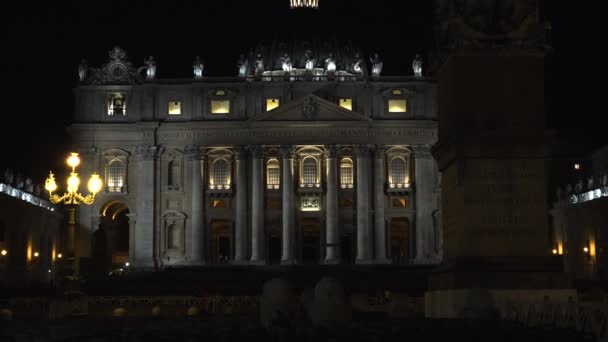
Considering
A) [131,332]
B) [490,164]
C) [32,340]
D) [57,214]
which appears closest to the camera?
[131,332]

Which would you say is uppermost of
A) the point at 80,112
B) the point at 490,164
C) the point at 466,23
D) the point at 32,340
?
the point at 80,112

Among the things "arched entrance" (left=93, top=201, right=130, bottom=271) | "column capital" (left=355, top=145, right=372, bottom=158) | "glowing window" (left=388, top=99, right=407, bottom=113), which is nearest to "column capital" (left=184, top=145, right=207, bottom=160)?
"arched entrance" (left=93, top=201, right=130, bottom=271)

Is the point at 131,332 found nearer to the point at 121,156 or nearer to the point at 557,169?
the point at 121,156

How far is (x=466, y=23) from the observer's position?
81.0 ft

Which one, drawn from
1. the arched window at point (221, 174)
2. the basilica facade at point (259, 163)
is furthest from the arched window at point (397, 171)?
the arched window at point (221, 174)

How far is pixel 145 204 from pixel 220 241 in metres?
8.32

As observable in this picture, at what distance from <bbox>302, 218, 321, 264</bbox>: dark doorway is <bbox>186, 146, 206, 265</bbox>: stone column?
9.60 meters

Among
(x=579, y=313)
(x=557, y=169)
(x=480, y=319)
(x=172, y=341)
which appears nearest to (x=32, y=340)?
(x=172, y=341)

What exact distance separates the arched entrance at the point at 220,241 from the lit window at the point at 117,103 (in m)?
13.3

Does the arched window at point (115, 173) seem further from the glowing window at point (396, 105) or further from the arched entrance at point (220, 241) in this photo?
the glowing window at point (396, 105)

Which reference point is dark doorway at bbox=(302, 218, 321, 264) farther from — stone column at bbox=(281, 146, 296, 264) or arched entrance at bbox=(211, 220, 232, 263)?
arched entrance at bbox=(211, 220, 232, 263)

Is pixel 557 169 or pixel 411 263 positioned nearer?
pixel 411 263

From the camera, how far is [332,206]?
102438 millimetres

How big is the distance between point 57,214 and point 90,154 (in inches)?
275
